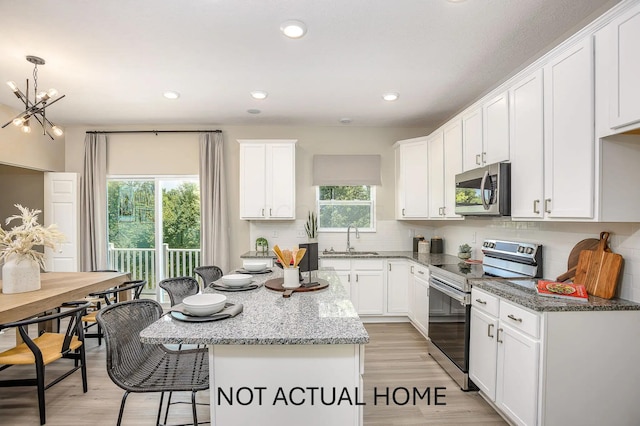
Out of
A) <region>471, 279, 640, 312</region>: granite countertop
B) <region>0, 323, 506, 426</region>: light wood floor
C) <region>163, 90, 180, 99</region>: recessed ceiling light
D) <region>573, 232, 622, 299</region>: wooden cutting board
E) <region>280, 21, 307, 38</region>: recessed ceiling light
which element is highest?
<region>280, 21, 307, 38</region>: recessed ceiling light

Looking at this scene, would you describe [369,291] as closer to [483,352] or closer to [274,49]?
[483,352]

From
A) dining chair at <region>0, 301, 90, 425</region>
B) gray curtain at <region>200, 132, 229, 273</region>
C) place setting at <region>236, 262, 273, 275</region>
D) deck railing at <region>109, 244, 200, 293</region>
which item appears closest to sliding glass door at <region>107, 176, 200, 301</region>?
deck railing at <region>109, 244, 200, 293</region>

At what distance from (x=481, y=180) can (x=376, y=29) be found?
154 centimetres

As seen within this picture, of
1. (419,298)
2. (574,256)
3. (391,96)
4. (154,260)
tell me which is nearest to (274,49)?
(391,96)

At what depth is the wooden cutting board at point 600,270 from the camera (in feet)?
6.56

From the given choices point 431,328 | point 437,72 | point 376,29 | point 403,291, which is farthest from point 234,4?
point 403,291

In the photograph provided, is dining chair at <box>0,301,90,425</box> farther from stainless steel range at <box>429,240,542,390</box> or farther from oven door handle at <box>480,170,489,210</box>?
oven door handle at <box>480,170,489,210</box>

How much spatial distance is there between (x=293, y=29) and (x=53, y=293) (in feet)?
9.46

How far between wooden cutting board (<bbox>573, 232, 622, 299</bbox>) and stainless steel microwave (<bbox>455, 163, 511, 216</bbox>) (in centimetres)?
63

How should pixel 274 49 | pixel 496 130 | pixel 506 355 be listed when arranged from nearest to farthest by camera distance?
pixel 506 355, pixel 274 49, pixel 496 130

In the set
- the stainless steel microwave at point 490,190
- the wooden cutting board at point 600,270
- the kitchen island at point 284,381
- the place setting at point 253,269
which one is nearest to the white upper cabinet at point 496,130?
the stainless steel microwave at point 490,190

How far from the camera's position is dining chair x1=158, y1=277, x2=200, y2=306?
7.93ft

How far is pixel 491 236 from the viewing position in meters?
3.45

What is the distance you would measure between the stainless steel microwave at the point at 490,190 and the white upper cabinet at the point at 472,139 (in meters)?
0.16
